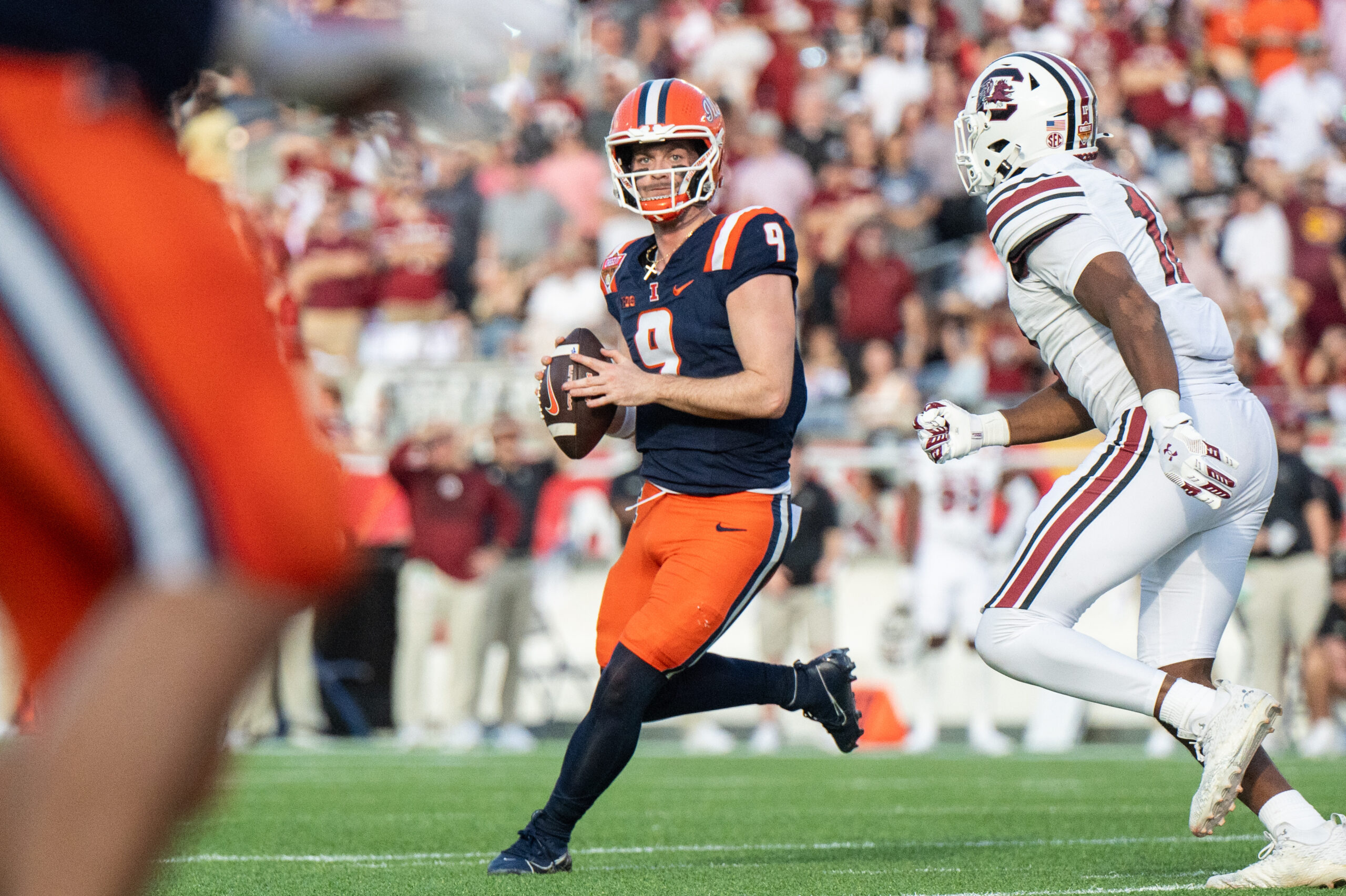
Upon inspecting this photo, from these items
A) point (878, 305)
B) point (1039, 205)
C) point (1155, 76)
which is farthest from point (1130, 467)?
point (1155, 76)

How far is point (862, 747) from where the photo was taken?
37.0 feet

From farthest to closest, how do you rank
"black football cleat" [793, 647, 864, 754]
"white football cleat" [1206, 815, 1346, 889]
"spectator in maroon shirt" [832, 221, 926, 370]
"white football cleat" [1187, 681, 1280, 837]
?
1. "spectator in maroon shirt" [832, 221, 926, 370]
2. "black football cleat" [793, 647, 864, 754]
3. "white football cleat" [1206, 815, 1346, 889]
4. "white football cleat" [1187, 681, 1280, 837]

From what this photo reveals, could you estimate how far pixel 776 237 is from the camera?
15.4 ft

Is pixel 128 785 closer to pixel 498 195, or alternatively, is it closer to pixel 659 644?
pixel 659 644

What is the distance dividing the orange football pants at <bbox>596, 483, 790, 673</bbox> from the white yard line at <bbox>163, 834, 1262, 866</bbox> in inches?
35.3

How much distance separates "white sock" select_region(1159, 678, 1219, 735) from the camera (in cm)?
385

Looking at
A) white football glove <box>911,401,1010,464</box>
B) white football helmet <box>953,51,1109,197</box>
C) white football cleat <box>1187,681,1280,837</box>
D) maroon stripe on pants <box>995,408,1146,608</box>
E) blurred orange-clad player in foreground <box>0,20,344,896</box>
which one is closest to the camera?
blurred orange-clad player in foreground <box>0,20,344,896</box>

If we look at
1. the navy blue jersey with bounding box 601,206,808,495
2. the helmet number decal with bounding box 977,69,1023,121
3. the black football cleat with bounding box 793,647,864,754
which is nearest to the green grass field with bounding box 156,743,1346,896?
the black football cleat with bounding box 793,647,864,754

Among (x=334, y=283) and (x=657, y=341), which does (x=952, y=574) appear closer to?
(x=334, y=283)

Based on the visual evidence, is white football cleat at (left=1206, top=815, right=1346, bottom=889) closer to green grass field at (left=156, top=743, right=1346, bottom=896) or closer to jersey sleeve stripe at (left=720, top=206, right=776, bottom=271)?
green grass field at (left=156, top=743, right=1346, bottom=896)

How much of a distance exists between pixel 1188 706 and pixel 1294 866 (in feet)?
1.69

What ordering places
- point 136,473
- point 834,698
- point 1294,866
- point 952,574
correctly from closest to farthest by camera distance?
1. point 136,473
2. point 1294,866
3. point 834,698
4. point 952,574

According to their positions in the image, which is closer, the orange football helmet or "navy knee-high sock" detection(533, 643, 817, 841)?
"navy knee-high sock" detection(533, 643, 817, 841)

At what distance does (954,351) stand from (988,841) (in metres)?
7.49
